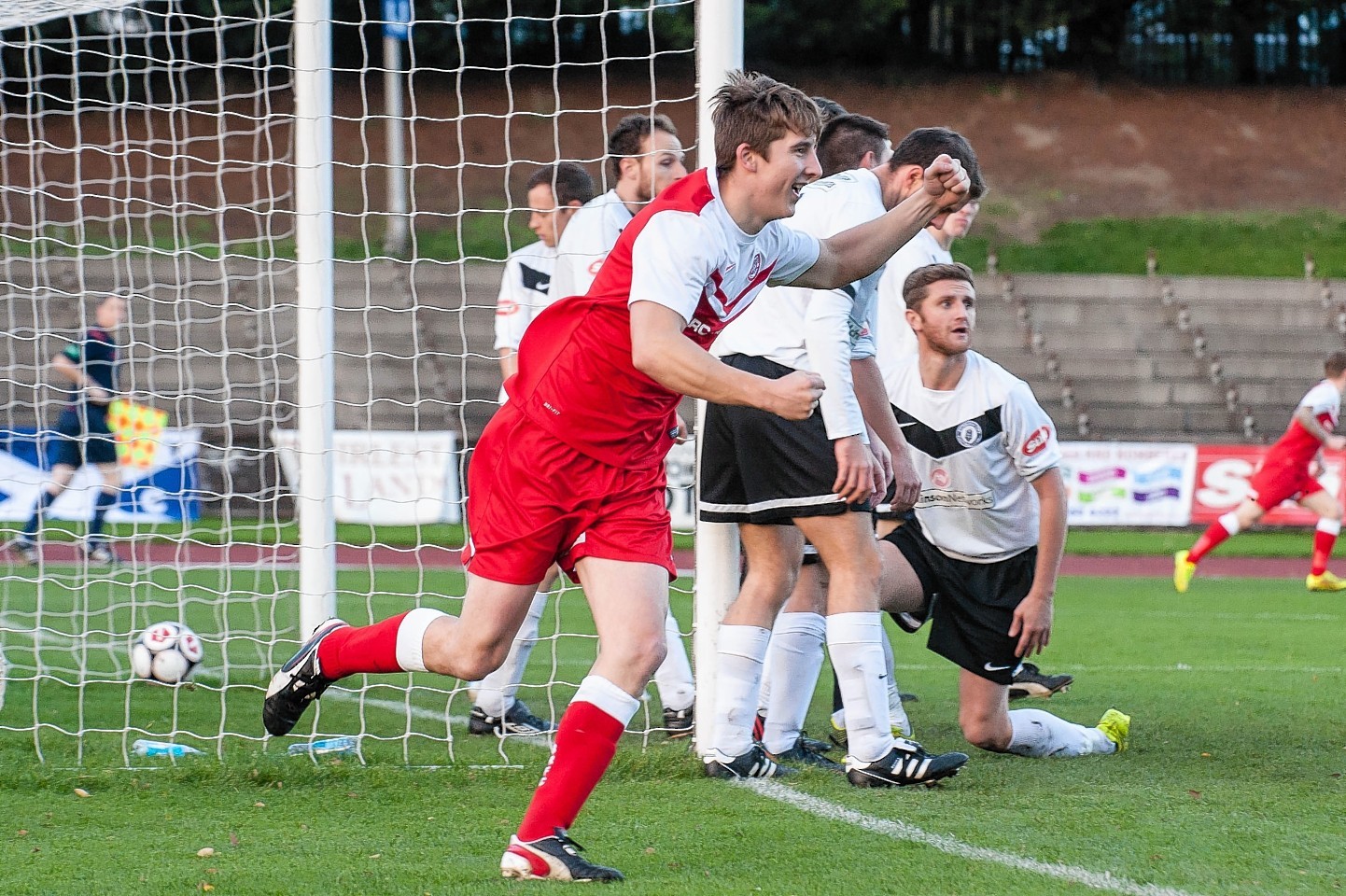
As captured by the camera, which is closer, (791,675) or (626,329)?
(626,329)

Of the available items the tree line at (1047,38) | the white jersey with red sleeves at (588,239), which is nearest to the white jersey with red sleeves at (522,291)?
the white jersey with red sleeves at (588,239)

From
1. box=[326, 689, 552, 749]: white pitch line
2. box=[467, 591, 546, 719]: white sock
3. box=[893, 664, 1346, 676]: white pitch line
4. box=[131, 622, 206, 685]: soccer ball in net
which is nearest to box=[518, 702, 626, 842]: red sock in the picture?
box=[326, 689, 552, 749]: white pitch line

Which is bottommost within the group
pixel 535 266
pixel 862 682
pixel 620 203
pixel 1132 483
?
pixel 1132 483

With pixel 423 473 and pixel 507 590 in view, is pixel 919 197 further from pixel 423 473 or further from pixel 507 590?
pixel 423 473

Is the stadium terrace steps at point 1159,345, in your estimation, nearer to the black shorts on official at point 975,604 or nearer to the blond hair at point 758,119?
the black shorts on official at point 975,604

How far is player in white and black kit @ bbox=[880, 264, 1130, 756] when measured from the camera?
487 centimetres

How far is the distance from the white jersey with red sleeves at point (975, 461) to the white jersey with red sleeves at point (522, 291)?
186 centimetres

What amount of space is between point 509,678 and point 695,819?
5.36 feet

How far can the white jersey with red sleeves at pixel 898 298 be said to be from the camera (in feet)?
18.5

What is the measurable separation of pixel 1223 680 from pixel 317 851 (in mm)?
4844

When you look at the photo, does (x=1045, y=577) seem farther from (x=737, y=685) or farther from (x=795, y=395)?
(x=795, y=395)

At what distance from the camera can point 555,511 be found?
3465mm

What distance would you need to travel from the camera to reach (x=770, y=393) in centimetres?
300

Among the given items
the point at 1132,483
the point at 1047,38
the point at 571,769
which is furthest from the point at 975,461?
the point at 1047,38
